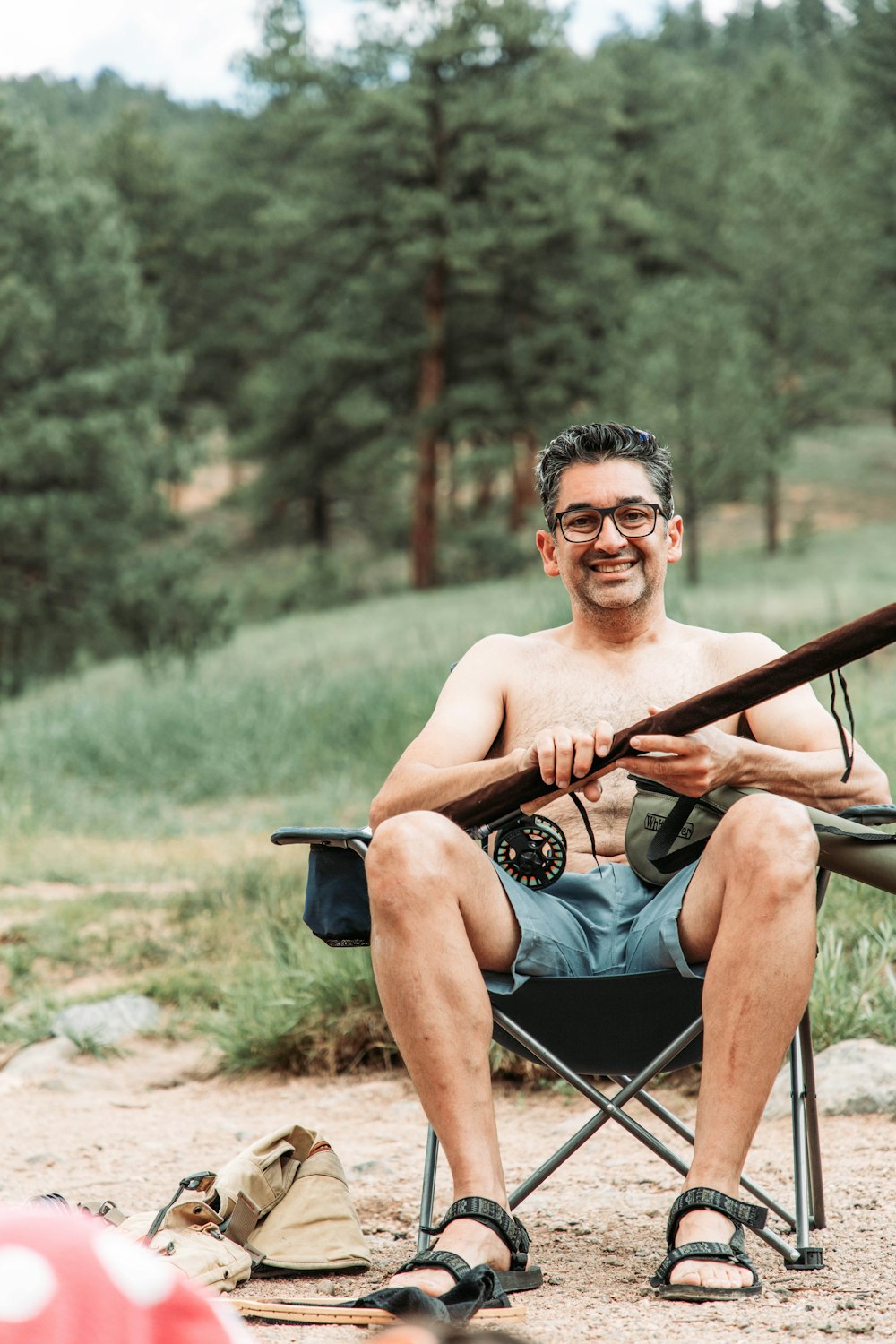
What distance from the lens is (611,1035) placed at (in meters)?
2.37

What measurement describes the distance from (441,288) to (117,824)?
20.2 meters

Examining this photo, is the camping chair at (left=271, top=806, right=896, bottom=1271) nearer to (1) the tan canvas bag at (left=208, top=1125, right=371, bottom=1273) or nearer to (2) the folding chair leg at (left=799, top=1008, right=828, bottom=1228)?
(2) the folding chair leg at (left=799, top=1008, right=828, bottom=1228)

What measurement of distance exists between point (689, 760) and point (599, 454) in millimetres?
703

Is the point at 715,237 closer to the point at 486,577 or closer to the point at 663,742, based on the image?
the point at 486,577

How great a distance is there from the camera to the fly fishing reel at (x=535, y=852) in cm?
254

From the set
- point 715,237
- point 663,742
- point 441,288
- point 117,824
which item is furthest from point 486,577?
point 663,742

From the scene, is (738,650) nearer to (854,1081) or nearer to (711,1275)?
(711,1275)

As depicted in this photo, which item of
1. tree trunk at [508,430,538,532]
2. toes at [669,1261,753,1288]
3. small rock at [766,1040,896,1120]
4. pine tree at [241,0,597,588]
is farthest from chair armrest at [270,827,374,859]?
tree trunk at [508,430,538,532]

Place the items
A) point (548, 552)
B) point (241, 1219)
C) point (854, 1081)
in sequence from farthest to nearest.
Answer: point (854, 1081), point (548, 552), point (241, 1219)

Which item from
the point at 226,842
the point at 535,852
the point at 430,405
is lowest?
the point at 226,842

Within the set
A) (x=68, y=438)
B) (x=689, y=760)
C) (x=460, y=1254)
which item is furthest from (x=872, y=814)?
(x=68, y=438)

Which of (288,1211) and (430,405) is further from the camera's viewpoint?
(430,405)

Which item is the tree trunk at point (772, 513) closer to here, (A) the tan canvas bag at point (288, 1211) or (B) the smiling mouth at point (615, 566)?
(B) the smiling mouth at point (615, 566)

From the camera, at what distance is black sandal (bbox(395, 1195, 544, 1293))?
204 centimetres
